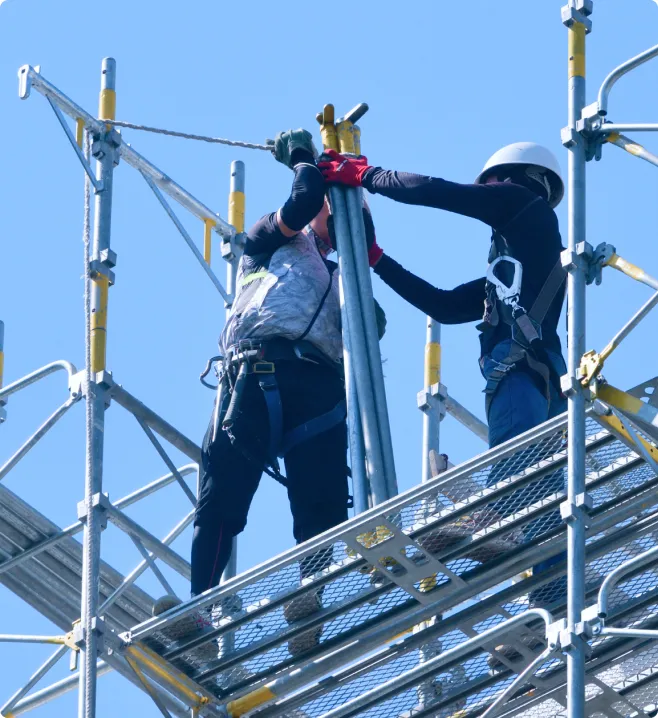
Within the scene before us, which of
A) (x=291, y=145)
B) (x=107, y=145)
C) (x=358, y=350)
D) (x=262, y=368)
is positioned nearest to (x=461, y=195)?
(x=358, y=350)

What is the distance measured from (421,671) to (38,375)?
4.16 meters

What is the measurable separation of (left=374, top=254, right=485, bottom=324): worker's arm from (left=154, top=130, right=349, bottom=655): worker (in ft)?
2.01

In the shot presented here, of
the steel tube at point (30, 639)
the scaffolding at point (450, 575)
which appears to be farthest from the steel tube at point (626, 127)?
the steel tube at point (30, 639)

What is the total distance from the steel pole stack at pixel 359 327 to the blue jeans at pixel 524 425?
618 mm

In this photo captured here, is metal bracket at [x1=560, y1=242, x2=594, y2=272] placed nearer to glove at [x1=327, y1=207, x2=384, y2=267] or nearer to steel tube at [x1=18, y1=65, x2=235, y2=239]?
glove at [x1=327, y1=207, x2=384, y2=267]

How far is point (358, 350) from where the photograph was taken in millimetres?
11898

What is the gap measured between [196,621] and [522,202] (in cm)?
310

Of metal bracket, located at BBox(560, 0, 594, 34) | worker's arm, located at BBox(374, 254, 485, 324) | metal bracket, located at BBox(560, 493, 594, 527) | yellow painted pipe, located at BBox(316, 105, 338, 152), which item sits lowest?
metal bracket, located at BBox(560, 493, 594, 527)

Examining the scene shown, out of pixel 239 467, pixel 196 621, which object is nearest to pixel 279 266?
pixel 239 467

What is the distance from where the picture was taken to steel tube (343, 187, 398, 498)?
1159 centimetres

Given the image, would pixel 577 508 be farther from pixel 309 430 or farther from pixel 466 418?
pixel 466 418

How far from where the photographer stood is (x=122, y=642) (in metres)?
11.2

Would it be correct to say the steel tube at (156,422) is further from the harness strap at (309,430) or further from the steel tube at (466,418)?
the steel tube at (466,418)

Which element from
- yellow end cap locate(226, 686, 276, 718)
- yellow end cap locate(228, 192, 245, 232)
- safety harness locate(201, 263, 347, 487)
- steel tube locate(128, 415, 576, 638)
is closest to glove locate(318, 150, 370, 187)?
safety harness locate(201, 263, 347, 487)
